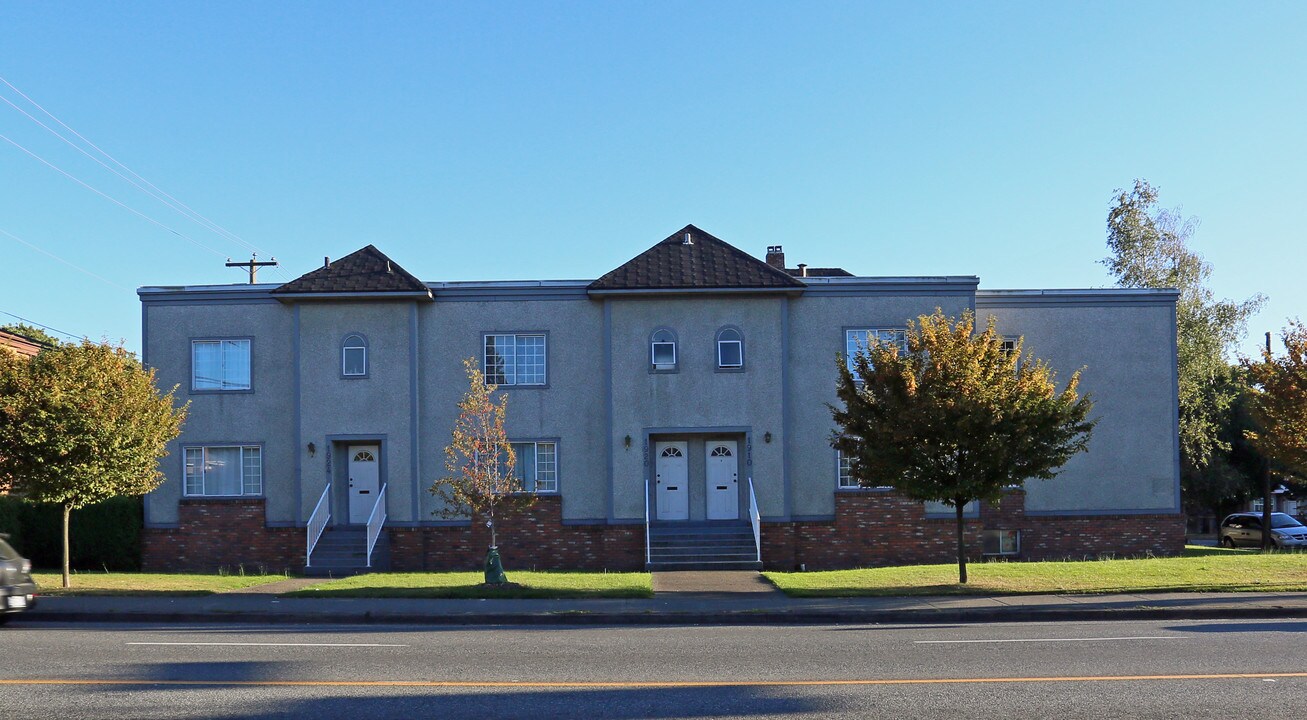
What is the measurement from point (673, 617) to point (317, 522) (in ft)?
40.6

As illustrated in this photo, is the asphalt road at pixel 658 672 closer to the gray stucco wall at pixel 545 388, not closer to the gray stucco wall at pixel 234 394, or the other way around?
the gray stucco wall at pixel 545 388

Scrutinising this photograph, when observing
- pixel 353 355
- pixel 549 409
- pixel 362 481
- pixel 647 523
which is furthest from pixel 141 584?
pixel 647 523

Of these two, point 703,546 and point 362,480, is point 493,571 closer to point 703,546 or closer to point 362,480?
point 703,546

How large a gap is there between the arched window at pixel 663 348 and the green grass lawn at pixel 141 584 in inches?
373

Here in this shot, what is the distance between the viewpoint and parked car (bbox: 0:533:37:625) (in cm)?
1449

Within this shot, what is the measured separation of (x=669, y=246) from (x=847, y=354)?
4967 millimetres

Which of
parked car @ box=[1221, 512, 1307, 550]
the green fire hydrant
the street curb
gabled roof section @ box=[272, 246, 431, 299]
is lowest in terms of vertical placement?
parked car @ box=[1221, 512, 1307, 550]

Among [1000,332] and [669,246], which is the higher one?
[669,246]

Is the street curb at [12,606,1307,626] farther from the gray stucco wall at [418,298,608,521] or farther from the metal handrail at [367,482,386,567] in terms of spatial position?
the gray stucco wall at [418,298,608,521]

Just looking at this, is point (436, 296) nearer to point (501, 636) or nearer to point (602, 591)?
point (602, 591)

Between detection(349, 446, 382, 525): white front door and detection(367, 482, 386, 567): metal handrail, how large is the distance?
0.22 meters

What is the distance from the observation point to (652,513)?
26656 mm

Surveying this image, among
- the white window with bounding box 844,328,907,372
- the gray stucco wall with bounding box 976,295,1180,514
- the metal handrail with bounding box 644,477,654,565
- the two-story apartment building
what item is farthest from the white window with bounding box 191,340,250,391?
the gray stucco wall with bounding box 976,295,1180,514

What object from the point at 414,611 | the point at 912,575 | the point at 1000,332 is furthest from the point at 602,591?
the point at 1000,332
